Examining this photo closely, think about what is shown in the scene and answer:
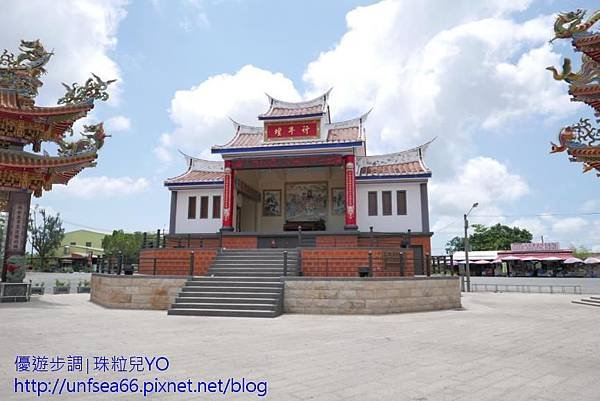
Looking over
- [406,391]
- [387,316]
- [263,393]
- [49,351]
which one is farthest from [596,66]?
[49,351]

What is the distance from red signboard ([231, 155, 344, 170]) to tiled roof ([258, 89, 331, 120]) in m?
2.50

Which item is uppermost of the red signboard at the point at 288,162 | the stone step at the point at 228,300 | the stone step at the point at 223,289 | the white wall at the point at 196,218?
the red signboard at the point at 288,162

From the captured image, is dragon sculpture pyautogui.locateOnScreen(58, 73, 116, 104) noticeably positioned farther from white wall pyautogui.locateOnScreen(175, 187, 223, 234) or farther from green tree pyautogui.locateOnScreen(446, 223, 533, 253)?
green tree pyautogui.locateOnScreen(446, 223, 533, 253)

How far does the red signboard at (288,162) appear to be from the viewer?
67.1ft

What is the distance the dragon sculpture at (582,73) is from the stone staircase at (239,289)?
12.1 metres

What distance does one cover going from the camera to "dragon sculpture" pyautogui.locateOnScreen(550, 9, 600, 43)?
14.7m

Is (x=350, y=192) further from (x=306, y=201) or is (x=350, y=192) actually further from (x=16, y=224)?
(x=16, y=224)

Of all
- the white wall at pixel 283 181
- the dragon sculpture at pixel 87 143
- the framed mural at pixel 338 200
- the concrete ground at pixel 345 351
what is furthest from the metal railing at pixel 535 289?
the dragon sculpture at pixel 87 143

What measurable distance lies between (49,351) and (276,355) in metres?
3.85

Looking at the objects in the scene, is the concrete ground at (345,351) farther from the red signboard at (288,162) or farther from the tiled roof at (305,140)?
the tiled roof at (305,140)

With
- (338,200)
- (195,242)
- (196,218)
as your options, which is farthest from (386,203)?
(196,218)

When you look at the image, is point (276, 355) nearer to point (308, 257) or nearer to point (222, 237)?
point (308, 257)

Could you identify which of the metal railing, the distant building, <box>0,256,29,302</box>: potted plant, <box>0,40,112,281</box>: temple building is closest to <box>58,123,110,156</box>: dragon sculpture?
<box>0,40,112,281</box>: temple building

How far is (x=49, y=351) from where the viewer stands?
6777 millimetres
